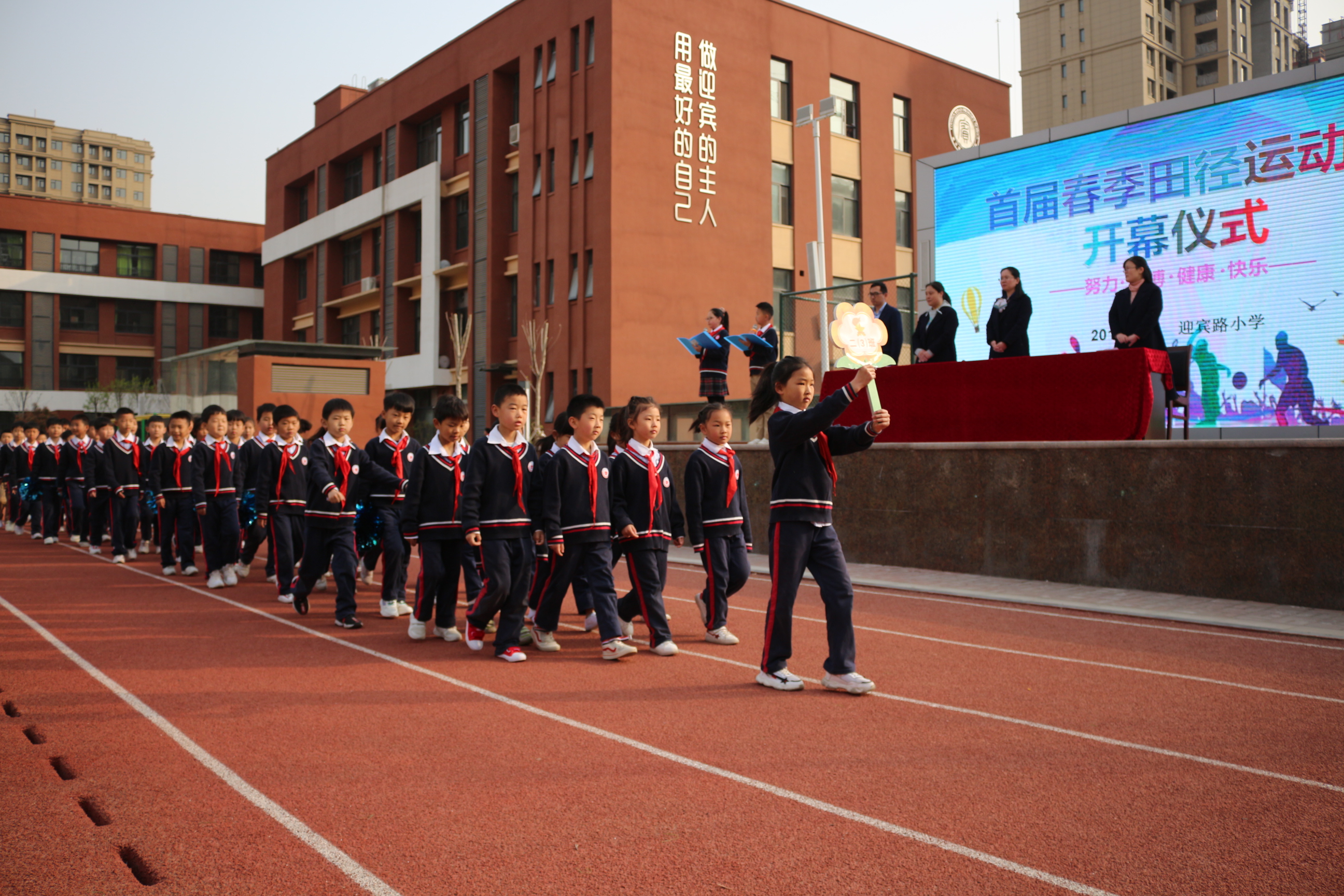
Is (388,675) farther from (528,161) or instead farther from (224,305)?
(224,305)

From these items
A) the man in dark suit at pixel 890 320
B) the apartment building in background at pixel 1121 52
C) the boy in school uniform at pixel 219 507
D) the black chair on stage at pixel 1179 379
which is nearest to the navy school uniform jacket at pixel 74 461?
the boy in school uniform at pixel 219 507

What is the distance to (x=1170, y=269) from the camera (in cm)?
1405

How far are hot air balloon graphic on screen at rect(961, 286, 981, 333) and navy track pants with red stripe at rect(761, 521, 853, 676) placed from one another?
1069cm

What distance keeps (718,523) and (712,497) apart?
21 cm

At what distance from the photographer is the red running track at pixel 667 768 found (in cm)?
369

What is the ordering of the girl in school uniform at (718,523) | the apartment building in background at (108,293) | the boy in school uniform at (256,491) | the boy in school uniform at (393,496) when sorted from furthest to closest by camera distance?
the apartment building in background at (108,293) < the boy in school uniform at (256,491) < the boy in school uniform at (393,496) < the girl in school uniform at (718,523)

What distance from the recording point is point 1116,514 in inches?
428

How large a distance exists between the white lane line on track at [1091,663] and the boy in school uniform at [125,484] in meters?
9.84

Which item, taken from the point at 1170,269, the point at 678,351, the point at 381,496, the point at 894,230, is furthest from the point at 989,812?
the point at 894,230

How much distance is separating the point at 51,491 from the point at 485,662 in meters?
14.5

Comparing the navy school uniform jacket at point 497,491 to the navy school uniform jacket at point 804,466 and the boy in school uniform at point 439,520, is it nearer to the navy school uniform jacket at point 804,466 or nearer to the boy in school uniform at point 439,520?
the boy in school uniform at point 439,520

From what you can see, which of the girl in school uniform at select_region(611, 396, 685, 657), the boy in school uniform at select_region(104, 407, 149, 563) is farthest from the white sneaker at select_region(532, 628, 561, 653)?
the boy in school uniform at select_region(104, 407, 149, 563)

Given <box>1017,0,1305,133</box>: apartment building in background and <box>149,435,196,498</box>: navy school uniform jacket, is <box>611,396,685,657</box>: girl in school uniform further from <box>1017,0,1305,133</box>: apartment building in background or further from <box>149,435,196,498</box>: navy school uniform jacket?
<box>1017,0,1305,133</box>: apartment building in background

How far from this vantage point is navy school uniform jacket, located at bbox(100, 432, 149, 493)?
1489cm
